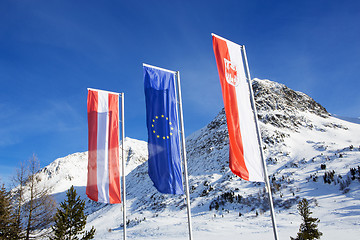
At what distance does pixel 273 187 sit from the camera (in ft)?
114

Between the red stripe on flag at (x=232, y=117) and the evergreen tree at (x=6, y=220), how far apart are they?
1343 cm

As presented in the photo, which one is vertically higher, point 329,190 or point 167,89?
point 167,89

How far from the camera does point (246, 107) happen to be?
31.0 ft

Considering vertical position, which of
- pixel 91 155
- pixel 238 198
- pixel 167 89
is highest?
pixel 167 89

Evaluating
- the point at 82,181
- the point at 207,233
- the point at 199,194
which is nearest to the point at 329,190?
the point at 207,233

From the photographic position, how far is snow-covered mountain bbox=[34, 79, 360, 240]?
2284 centimetres

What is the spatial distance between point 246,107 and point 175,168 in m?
3.64

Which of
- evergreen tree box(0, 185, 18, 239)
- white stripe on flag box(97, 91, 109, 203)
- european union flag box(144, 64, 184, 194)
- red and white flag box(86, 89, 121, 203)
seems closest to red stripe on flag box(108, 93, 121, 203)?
red and white flag box(86, 89, 121, 203)

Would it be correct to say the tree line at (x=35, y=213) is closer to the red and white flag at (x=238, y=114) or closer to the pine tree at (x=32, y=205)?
the pine tree at (x=32, y=205)

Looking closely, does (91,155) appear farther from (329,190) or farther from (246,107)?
(329,190)

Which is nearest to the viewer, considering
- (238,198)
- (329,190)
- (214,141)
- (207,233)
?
(207,233)

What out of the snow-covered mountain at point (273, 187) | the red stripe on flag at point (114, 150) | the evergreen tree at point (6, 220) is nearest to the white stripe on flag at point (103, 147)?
the red stripe on flag at point (114, 150)

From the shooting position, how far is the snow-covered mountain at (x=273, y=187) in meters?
22.8

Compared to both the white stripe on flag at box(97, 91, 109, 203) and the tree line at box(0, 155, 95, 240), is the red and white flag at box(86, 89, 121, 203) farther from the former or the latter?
the tree line at box(0, 155, 95, 240)
